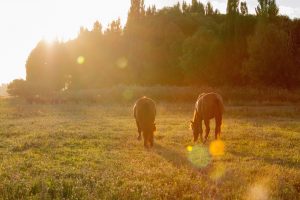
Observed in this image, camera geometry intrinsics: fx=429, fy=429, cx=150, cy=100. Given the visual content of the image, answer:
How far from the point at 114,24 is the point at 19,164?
79.3 meters

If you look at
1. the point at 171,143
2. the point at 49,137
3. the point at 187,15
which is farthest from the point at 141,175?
the point at 187,15

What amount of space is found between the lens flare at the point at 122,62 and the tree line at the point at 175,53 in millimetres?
224

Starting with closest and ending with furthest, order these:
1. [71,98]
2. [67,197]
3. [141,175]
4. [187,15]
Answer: [67,197] < [141,175] < [71,98] < [187,15]

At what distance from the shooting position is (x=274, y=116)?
37188mm

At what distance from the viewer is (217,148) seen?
62.5ft

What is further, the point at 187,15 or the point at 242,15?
the point at 187,15

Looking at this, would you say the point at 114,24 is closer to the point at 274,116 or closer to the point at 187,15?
the point at 187,15

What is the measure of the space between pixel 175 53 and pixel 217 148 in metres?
52.2

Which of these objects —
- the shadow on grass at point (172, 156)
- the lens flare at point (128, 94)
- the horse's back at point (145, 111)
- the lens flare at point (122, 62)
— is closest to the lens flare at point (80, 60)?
the lens flare at point (122, 62)

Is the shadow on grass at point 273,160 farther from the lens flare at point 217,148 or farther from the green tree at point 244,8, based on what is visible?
the green tree at point 244,8

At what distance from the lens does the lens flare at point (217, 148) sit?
690 inches

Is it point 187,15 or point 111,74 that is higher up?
point 187,15

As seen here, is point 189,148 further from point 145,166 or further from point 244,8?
point 244,8

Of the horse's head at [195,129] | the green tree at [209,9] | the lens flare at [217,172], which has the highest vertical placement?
the green tree at [209,9]
